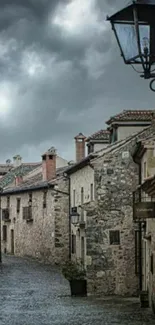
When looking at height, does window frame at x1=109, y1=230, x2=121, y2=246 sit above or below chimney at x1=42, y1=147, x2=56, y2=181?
below

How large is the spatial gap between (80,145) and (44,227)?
6220 mm

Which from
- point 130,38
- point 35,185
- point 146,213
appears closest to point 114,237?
point 146,213

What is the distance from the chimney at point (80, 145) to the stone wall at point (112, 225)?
18765 millimetres

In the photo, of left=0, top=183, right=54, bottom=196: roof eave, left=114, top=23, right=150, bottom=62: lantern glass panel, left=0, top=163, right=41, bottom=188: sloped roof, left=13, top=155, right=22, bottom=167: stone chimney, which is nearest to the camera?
left=114, top=23, right=150, bottom=62: lantern glass panel

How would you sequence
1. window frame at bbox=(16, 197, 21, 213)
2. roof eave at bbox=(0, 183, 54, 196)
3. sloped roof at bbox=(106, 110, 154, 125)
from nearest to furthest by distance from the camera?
sloped roof at bbox=(106, 110, 154, 125), roof eave at bbox=(0, 183, 54, 196), window frame at bbox=(16, 197, 21, 213)

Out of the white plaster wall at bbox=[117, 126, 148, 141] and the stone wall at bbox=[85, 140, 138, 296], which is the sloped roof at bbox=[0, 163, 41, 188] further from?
the stone wall at bbox=[85, 140, 138, 296]

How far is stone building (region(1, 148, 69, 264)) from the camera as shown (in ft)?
144

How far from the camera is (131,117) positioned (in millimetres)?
29359

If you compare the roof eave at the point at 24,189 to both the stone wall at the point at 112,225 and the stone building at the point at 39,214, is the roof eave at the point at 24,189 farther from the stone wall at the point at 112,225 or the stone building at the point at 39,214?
the stone wall at the point at 112,225

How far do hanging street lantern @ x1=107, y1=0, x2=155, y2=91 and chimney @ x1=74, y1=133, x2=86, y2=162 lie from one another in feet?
124

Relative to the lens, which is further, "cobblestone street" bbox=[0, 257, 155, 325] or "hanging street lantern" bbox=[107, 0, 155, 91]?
"cobblestone street" bbox=[0, 257, 155, 325]

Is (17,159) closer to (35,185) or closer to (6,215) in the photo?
(6,215)

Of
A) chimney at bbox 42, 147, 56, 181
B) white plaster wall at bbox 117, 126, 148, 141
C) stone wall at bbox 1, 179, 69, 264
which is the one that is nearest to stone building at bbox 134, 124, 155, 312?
white plaster wall at bbox 117, 126, 148, 141

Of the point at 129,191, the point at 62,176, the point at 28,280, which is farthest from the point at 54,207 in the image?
the point at 129,191
